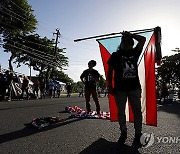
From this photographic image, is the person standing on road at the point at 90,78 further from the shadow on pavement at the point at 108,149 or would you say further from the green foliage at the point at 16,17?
the green foliage at the point at 16,17

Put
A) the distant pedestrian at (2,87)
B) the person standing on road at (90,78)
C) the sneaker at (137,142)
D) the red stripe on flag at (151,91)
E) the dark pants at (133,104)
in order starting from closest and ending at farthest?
the sneaker at (137,142) → the dark pants at (133,104) → the red stripe on flag at (151,91) → the person standing on road at (90,78) → the distant pedestrian at (2,87)

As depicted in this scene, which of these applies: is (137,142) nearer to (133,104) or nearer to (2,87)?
(133,104)

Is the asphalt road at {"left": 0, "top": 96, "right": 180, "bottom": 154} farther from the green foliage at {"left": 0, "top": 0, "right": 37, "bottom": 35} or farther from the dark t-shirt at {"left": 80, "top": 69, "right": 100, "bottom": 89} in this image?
the green foliage at {"left": 0, "top": 0, "right": 37, "bottom": 35}

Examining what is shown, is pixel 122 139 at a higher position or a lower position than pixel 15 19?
lower

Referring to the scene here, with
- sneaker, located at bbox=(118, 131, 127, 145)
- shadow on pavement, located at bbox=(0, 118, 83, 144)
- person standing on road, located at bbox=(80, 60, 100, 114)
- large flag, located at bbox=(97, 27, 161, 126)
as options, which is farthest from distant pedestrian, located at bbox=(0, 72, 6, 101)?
sneaker, located at bbox=(118, 131, 127, 145)

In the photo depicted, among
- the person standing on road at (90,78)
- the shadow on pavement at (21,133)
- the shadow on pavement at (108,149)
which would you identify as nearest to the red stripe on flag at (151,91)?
the shadow on pavement at (108,149)

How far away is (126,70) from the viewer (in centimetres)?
454

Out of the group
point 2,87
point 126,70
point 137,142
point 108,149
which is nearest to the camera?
point 108,149

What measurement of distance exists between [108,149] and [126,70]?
1.35m

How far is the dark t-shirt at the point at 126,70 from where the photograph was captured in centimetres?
451

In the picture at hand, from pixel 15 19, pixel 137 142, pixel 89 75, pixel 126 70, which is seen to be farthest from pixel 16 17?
pixel 137 142

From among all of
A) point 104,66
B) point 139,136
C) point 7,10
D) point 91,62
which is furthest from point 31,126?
point 7,10

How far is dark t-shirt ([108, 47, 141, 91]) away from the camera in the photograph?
4.51m

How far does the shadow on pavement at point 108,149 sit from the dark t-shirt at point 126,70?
0.93 meters
